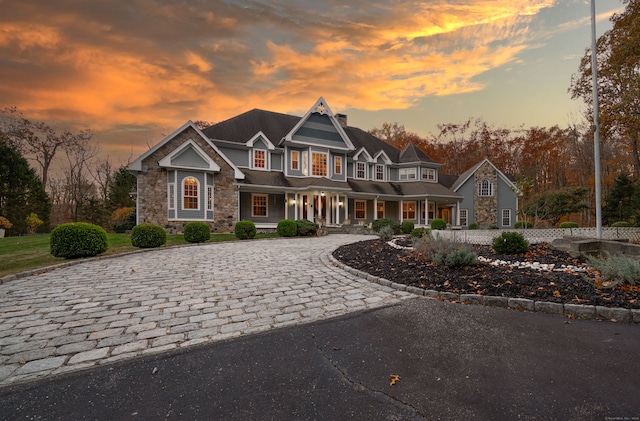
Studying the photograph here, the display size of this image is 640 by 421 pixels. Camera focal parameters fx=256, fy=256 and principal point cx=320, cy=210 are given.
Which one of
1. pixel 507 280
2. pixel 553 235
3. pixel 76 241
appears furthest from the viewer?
pixel 553 235

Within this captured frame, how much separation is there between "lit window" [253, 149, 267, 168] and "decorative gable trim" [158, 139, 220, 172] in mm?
3749

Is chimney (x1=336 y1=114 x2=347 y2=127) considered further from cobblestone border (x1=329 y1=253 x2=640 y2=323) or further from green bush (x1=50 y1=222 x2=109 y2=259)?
cobblestone border (x1=329 y1=253 x2=640 y2=323)

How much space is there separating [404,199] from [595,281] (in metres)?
20.3

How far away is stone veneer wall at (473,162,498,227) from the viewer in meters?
25.8

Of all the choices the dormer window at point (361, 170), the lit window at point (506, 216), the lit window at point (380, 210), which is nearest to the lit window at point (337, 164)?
the dormer window at point (361, 170)

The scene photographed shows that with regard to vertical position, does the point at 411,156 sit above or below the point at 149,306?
above

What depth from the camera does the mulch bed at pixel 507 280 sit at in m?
3.98

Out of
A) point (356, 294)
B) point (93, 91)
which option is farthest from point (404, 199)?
point (93, 91)

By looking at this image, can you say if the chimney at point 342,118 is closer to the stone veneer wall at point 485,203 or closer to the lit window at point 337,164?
the lit window at point 337,164

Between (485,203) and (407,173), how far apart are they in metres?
8.49

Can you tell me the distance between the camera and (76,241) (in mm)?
7703

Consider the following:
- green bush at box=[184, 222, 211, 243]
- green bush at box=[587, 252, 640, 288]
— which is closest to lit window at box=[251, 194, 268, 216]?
green bush at box=[184, 222, 211, 243]

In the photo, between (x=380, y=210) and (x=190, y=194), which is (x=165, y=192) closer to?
(x=190, y=194)

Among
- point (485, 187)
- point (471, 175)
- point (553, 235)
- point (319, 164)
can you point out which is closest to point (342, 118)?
point (319, 164)
